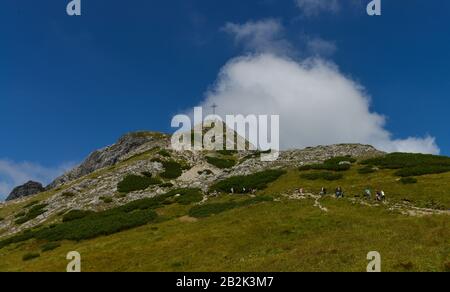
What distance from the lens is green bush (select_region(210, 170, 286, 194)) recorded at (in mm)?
65906

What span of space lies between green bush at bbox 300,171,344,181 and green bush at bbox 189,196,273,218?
11126 millimetres

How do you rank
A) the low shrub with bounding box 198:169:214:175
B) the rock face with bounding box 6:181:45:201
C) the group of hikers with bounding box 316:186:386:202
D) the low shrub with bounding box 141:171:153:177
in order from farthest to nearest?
the rock face with bounding box 6:181:45:201
the low shrub with bounding box 198:169:214:175
the low shrub with bounding box 141:171:153:177
the group of hikers with bounding box 316:186:386:202

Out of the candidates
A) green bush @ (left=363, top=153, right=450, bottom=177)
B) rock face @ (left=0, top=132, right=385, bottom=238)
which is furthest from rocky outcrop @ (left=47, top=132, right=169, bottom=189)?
green bush @ (left=363, top=153, right=450, bottom=177)

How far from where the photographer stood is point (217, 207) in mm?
56656

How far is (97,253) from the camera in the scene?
138ft

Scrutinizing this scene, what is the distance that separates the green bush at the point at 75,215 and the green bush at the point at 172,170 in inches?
896

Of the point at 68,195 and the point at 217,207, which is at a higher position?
the point at 68,195

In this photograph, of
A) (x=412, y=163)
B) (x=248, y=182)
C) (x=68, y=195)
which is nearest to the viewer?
(x=248, y=182)

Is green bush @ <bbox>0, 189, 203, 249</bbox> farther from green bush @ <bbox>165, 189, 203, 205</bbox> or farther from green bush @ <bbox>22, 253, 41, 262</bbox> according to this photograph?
green bush @ <bbox>22, 253, 41, 262</bbox>

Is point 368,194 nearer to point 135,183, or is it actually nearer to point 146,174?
point 135,183

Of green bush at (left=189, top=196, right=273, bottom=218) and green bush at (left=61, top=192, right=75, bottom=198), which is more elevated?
green bush at (left=61, top=192, right=75, bottom=198)

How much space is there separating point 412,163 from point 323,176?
45.9 feet

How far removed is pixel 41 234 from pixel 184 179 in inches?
1334

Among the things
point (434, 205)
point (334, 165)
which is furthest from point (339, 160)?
point (434, 205)
